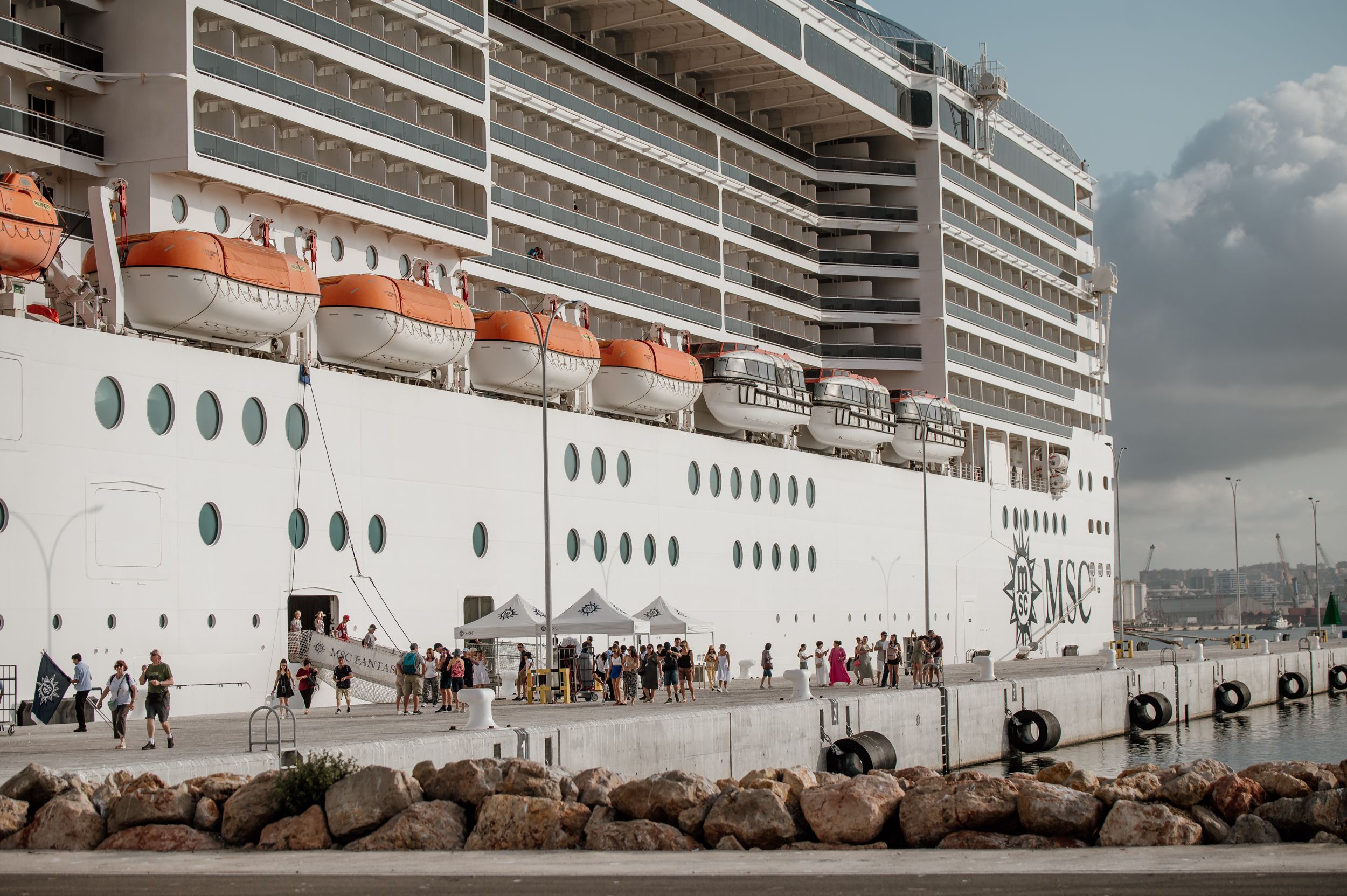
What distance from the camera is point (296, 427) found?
104ft

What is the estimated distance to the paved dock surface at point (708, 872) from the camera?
11531mm

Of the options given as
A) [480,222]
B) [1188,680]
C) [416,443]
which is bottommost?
[1188,680]

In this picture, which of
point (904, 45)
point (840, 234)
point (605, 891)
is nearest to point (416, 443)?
point (605, 891)

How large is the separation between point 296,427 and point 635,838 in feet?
63.4

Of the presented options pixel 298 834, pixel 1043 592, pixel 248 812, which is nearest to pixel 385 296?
pixel 248 812

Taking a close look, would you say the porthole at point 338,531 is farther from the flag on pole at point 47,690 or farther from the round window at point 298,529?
the flag on pole at point 47,690

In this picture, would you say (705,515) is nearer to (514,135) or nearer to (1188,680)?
(514,135)

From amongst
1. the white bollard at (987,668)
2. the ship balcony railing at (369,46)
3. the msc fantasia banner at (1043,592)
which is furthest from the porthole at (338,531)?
the msc fantasia banner at (1043,592)

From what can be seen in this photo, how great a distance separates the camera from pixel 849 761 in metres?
29.0

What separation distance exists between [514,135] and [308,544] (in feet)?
53.8

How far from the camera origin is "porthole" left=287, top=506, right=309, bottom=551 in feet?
103

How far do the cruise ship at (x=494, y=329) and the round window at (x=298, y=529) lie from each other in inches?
5.8

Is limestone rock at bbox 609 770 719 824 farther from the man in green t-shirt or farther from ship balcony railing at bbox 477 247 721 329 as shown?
ship balcony railing at bbox 477 247 721 329

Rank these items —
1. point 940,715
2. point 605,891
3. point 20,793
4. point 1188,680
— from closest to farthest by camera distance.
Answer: point 605,891, point 20,793, point 940,715, point 1188,680
